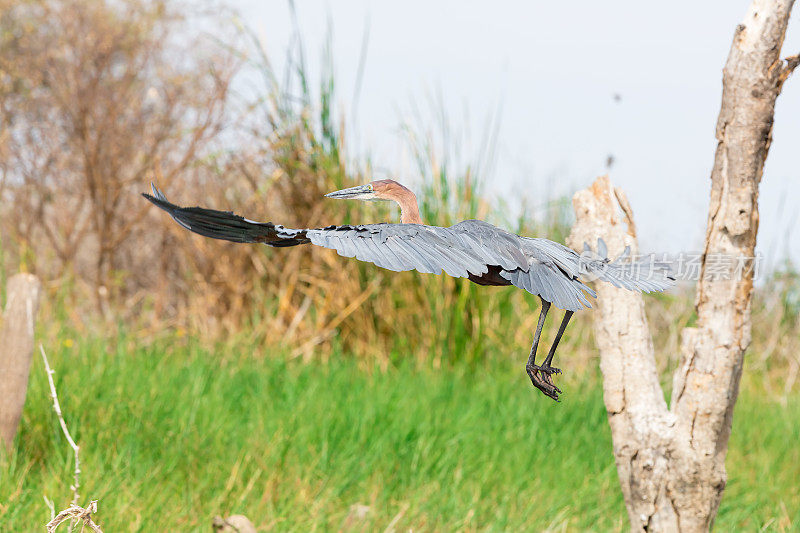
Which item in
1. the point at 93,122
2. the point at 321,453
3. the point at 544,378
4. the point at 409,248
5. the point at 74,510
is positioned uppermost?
the point at 93,122

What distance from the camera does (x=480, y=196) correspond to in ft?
16.1

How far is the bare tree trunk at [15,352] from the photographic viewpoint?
124 inches

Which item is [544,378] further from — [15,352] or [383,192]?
[15,352]

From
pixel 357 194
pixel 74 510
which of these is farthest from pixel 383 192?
pixel 74 510

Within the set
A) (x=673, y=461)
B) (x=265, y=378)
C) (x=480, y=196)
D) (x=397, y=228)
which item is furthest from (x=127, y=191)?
(x=397, y=228)

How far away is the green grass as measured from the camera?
3131 mm

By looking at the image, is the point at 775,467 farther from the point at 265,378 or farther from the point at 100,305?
the point at 100,305

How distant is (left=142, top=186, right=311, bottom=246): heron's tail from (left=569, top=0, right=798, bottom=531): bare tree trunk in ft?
6.40

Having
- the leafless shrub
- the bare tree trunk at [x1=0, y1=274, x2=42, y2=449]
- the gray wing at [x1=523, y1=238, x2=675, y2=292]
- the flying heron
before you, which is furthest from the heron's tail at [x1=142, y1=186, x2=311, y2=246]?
the leafless shrub

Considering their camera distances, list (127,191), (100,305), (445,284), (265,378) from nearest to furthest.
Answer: (265,378) < (445,284) < (100,305) < (127,191)

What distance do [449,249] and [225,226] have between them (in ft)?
0.84

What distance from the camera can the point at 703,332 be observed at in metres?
2.71

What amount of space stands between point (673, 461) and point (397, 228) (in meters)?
2.28

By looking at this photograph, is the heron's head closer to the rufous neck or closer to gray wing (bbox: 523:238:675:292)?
the rufous neck
